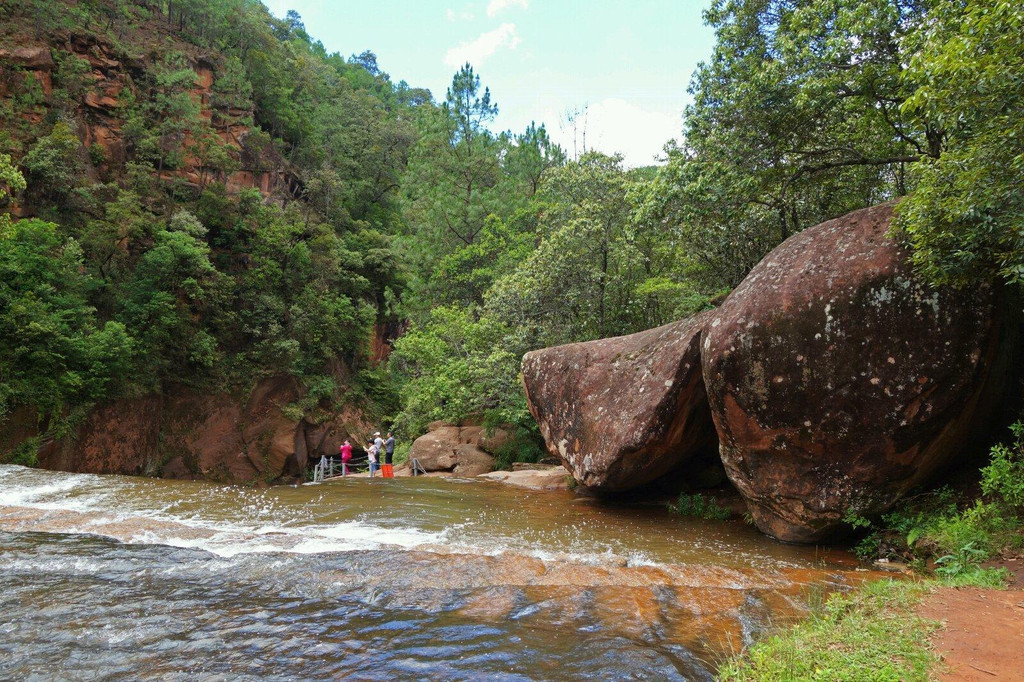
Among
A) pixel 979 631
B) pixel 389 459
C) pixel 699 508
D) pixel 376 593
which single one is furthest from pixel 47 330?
pixel 979 631

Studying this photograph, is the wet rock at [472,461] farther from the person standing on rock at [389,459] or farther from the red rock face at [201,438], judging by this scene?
the red rock face at [201,438]

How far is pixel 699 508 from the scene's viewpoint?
1167cm

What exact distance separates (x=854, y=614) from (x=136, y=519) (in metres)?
9.82

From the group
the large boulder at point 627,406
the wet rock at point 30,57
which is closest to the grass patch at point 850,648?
the large boulder at point 627,406

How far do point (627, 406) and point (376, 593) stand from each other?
246 inches

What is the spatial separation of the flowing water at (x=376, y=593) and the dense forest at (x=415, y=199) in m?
4.97

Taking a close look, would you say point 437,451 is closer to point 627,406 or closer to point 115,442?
point 627,406

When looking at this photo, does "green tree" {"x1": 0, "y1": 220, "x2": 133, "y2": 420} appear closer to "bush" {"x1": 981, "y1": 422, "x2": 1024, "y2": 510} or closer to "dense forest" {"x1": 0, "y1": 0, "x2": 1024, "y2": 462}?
"dense forest" {"x1": 0, "y1": 0, "x2": 1024, "y2": 462}

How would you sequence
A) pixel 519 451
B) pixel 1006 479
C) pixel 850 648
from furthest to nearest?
pixel 519 451
pixel 1006 479
pixel 850 648

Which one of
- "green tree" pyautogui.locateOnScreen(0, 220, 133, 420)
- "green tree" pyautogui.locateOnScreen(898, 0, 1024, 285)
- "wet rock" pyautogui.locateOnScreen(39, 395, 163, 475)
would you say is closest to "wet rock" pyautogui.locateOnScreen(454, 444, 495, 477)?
"green tree" pyautogui.locateOnScreen(0, 220, 133, 420)

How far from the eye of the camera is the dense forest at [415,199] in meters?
8.13

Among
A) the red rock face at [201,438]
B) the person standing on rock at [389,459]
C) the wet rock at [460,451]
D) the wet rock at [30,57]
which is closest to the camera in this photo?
the person standing on rock at [389,459]

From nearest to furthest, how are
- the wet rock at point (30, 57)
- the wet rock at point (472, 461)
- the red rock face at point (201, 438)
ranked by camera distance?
the wet rock at point (472, 461)
the red rock face at point (201, 438)
the wet rock at point (30, 57)

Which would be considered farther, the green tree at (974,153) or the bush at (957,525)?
the bush at (957,525)
